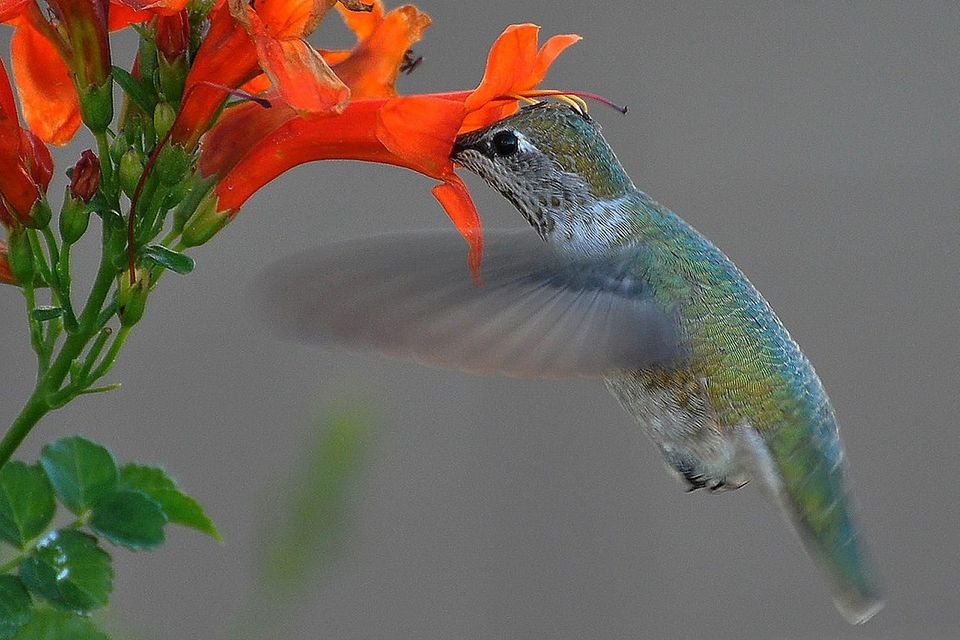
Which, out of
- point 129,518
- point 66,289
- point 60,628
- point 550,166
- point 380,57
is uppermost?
point 380,57

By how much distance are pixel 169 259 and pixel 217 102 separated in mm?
239

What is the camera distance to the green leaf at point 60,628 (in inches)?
Answer: 60.4

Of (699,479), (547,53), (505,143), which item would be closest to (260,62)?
(547,53)

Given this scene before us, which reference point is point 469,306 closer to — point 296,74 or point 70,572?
point 296,74

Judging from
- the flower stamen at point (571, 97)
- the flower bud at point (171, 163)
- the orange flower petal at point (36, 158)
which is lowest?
the flower bud at point (171, 163)

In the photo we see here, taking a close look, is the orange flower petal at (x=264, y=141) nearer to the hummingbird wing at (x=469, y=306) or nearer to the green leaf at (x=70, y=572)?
the hummingbird wing at (x=469, y=306)

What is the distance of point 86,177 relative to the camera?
1.58 meters

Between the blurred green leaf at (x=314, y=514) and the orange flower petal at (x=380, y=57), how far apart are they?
1014 mm

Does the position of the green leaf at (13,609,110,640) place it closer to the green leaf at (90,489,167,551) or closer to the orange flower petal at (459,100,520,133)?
the green leaf at (90,489,167,551)

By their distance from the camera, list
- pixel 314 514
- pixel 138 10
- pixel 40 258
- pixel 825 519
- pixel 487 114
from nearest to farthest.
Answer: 1. pixel 138 10
2. pixel 40 258
3. pixel 487 114
4. pixel 825 519
5. pixel 314 514

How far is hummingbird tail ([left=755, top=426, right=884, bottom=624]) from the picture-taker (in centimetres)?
225

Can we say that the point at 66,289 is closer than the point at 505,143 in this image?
Yes

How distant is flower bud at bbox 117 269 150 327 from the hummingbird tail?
1.19m

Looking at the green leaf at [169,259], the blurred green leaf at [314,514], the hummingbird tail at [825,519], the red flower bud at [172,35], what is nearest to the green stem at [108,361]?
the green leaf at [169,259]
